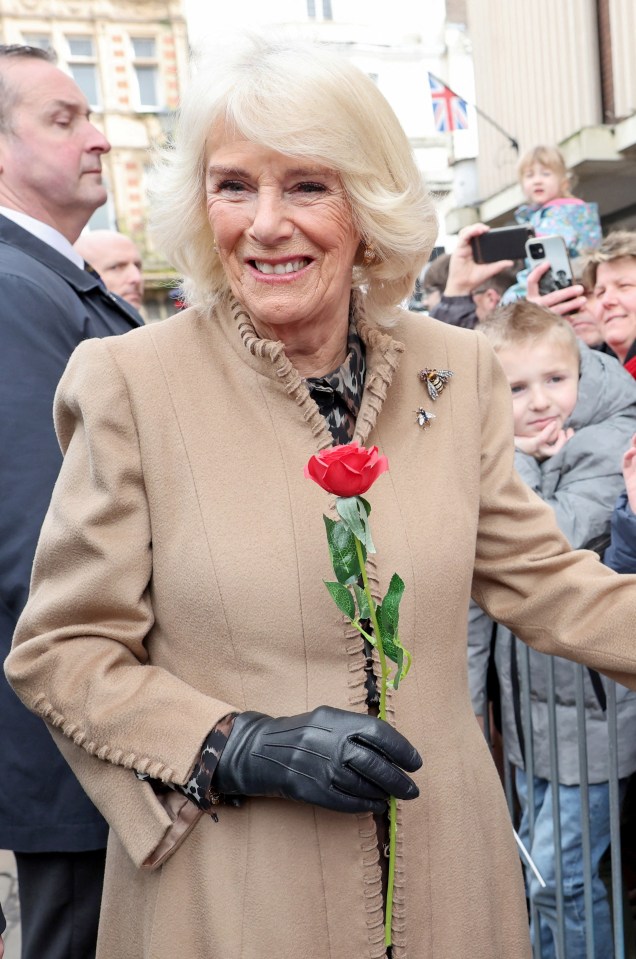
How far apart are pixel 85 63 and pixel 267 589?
3145 centimetres

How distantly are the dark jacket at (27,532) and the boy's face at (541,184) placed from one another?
346 centimetres

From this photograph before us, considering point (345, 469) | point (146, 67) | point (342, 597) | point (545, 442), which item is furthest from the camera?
point (146, 67)

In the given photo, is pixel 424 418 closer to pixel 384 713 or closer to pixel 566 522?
pixel 384 713

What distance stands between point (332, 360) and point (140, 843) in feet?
2.65

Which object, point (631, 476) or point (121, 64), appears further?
point (121, 64)

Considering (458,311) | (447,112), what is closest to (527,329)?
(458,311)

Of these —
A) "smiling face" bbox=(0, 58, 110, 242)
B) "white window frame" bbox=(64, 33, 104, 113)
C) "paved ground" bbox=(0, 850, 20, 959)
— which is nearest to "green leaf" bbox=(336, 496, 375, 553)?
"smiling face" bbox=(0, 58, 110, 242)

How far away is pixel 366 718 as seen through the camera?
1358 mm

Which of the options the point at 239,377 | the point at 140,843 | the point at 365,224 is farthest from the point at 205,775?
the point at 365,224

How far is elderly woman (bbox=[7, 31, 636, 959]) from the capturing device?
145cm

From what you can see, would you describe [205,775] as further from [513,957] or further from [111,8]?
[111,8]

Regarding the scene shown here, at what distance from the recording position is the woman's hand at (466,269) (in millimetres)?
3783

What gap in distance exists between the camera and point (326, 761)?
132 cm

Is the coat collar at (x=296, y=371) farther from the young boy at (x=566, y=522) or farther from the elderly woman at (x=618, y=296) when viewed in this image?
the elderly woman at (x=618, y=296)
